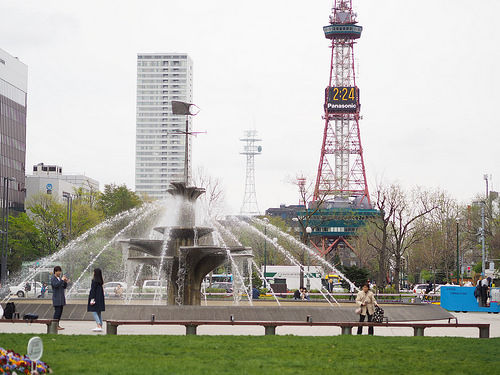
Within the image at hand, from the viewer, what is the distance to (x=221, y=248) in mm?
24062

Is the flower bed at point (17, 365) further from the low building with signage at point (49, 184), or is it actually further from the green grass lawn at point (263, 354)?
the low building with signage at point (49, 184)

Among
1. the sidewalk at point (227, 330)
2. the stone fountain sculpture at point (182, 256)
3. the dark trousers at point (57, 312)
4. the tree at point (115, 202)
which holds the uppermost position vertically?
the tree at point (115, 202)

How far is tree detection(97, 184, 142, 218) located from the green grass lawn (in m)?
67.0

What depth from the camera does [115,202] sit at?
271ft

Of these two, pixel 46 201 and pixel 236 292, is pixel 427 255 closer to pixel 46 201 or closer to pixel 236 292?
pixel 46 201

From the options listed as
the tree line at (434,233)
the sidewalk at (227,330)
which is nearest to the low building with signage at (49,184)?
the tree line at (434,233)

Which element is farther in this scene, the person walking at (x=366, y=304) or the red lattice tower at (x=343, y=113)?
the red lattice tower at (x=343, y=113)

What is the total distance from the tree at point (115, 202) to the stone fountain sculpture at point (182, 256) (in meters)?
56.6

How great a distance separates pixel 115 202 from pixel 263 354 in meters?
71.0

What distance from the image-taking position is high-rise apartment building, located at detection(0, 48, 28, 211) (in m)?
93.0

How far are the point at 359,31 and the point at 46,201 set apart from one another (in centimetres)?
5740

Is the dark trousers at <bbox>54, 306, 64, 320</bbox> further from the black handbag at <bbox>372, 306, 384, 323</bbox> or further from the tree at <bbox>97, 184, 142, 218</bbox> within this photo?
the tree at <bbox>97, 184, 142, 218</bbox>

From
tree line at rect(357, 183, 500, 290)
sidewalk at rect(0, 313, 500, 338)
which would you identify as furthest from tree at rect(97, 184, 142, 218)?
sidewalk at rect(0, 313, 500, 338)

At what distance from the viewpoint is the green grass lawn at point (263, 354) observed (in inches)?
443
